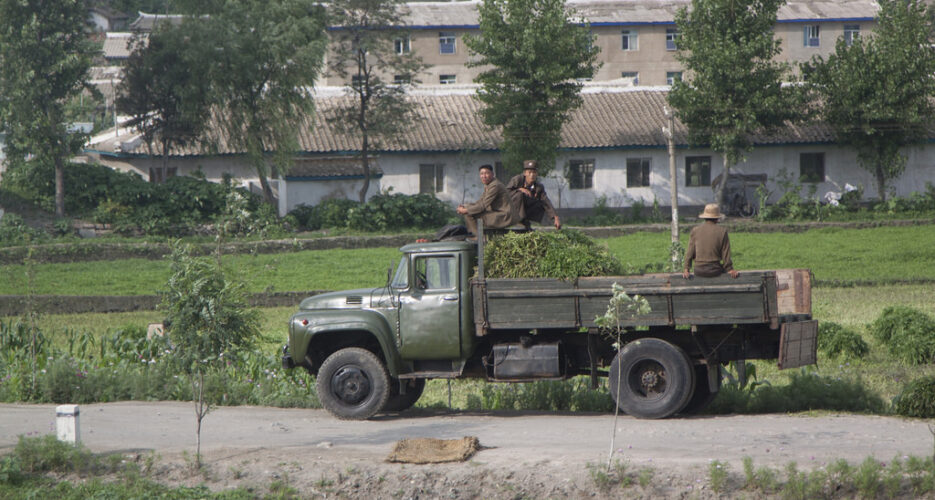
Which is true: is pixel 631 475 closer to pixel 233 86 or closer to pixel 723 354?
pixel 723 354

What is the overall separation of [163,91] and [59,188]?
228 inches

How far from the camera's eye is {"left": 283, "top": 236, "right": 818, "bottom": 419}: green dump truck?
474 inches

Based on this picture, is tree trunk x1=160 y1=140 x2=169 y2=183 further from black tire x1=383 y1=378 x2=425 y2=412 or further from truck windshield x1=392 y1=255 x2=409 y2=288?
truck windshield x1=392 y1=255 x2=409 y2=288

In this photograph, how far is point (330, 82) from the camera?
59.9m

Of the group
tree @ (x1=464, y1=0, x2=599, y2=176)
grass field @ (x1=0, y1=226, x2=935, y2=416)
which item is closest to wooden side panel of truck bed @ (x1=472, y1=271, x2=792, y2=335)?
grass field @ (x1=0, y1=226, x2=935, y2=416)

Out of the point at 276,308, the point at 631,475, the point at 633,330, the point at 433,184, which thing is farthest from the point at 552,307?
the point at 433,184

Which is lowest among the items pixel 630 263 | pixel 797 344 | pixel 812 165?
pixel 797 344

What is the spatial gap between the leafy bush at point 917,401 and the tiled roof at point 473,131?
29.8 m

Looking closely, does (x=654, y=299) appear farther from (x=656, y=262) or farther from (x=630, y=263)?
(x=656, y=262)

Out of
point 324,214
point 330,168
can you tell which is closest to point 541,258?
point 324,214

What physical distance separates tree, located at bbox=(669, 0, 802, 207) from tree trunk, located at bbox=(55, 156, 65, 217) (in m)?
23.6

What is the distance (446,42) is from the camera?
203 feet

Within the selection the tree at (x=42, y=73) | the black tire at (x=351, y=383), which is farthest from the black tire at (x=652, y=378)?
the tree at (x=42, y=73)

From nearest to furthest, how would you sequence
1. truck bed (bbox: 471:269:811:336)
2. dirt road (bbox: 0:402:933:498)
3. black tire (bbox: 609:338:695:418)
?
dirt road (bbox: 0:402:933:498)
truck bed (bbox: 471:269:811:336)
black tire (bbox: 609:338:695:418)
